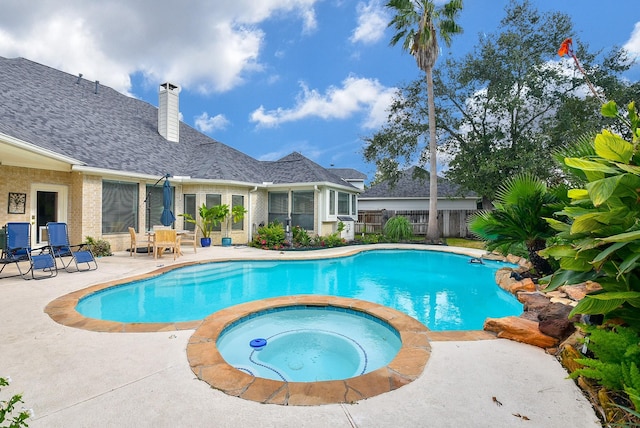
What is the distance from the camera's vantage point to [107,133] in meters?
13.0

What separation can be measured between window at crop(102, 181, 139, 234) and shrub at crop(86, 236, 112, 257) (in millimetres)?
707

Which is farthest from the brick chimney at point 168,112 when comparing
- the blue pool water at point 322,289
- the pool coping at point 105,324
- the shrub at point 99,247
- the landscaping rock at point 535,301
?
the landscaping rock at point 535,301

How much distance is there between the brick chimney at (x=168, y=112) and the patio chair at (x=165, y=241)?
25.1 feet

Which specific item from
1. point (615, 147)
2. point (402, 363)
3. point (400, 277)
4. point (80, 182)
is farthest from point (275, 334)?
point (80, 182)

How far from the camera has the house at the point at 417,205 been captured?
68.0 feet

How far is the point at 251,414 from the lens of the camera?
2357 millimetres

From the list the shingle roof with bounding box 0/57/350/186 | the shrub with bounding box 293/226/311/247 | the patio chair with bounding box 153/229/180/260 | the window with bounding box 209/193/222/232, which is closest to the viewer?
the patio chair with bounding box 153/229/180/260

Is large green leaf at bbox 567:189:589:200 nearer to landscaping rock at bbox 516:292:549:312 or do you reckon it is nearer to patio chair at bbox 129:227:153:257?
landscaping rock at bbox 516:292:549:312

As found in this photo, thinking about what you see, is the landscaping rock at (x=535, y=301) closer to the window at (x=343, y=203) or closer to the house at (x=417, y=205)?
the window at (x=343, y=203)

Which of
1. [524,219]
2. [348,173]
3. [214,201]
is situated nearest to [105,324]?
[524,219]

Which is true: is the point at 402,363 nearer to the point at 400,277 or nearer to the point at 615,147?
the point at 615,147

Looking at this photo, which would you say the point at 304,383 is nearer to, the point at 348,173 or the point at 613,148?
the point at 613,148

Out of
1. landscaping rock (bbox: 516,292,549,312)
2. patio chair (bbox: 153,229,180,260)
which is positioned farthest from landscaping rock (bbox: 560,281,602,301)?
patio chair (bbox: 153,229,180,260)

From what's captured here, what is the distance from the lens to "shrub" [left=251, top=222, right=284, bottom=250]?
13604 mm
